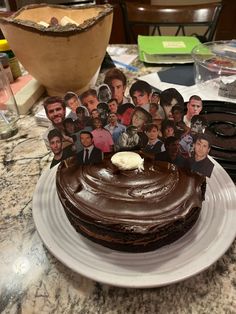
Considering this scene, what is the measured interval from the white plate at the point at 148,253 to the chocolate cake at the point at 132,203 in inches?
0.6

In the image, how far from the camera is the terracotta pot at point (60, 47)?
32.4 inches

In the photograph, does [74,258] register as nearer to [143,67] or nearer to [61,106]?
[61,106]

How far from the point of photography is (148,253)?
1.54 ft

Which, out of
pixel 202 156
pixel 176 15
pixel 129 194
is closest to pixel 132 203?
pixel 129 194

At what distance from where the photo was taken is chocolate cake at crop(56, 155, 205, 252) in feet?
1.46

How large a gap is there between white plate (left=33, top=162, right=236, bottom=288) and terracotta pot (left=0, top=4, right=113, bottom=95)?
0.47 meters

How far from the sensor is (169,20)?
1.59 meters

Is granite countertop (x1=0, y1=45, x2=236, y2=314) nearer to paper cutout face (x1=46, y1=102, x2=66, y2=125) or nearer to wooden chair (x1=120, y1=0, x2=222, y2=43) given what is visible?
paper cutout face (x1=46, y1=102, x2=66, y2=125)

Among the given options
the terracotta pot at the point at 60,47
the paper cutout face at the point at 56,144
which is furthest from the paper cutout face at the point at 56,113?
the terracotta pot at the point at 60,47

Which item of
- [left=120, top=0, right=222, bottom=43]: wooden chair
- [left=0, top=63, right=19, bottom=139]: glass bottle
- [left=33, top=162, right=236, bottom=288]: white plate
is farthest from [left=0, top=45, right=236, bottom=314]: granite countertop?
[left=120, top=0, right=222, bottom=43]: wooden chair

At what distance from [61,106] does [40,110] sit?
1.47 ft

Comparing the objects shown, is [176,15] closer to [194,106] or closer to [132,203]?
[194,106]

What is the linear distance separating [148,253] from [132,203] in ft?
0.26

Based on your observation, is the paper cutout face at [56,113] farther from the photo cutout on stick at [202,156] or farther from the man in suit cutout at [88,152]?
the photo cutout on stick at [202,156]
